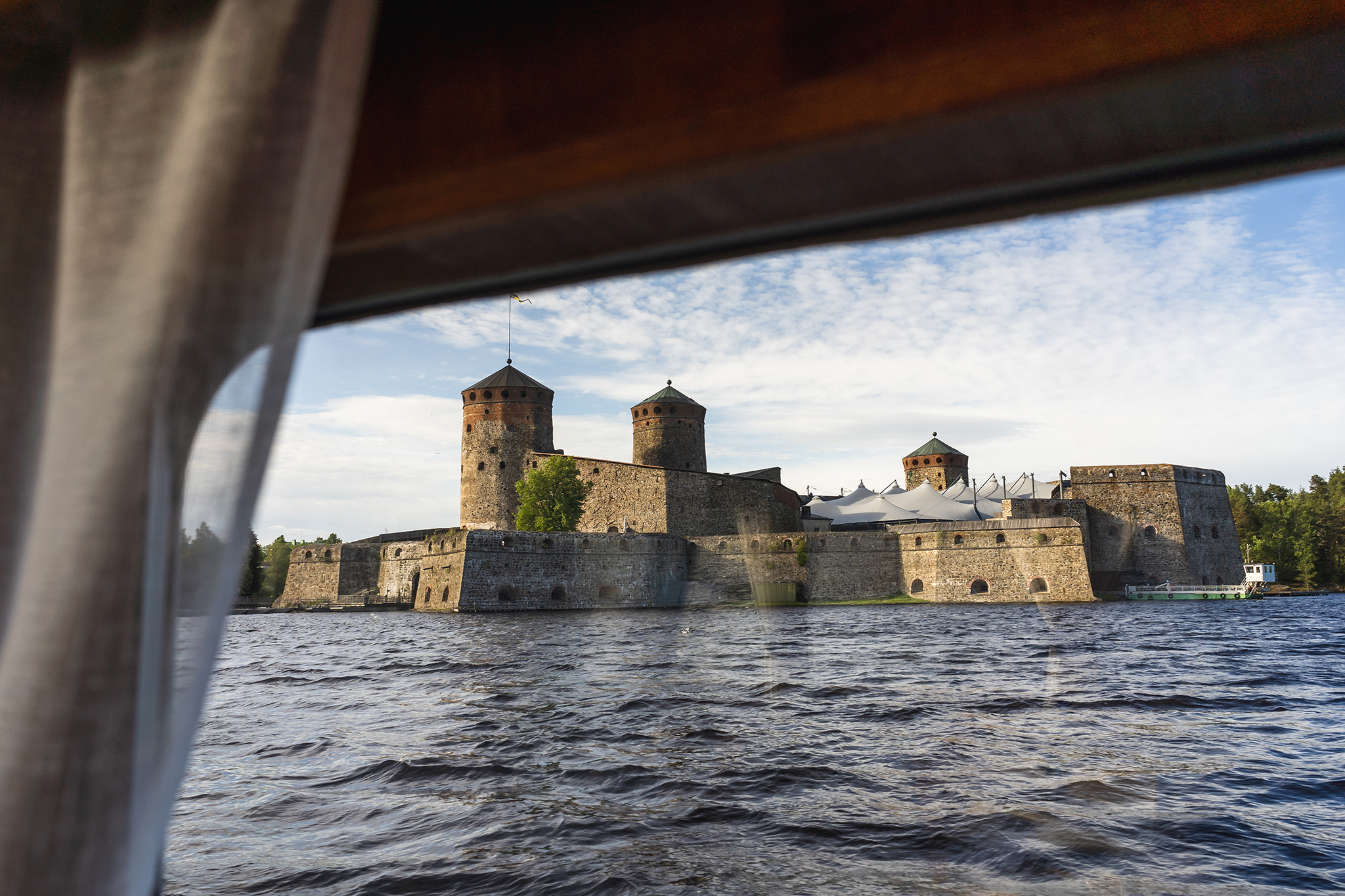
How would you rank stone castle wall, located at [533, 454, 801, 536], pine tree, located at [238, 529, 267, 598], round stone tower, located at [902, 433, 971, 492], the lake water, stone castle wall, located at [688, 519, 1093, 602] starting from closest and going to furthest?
pine tree, located at [238, 529, 267, 598], the lake water, stone castle wall, located at [688, 519, 1093, 602], stone castle wall, located at [533, 454, 801, 536], round stone tower, located at [902, 433, 971, 492]

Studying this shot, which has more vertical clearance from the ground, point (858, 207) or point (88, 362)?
point (858, 207)

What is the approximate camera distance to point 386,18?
4.08 ft

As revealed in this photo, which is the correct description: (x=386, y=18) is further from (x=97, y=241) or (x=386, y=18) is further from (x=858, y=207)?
(x=858, y=207)

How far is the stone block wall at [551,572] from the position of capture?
27078 mm

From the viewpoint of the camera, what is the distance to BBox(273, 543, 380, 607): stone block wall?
112ft

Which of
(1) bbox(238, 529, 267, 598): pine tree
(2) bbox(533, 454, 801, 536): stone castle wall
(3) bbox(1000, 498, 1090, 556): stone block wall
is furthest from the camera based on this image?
(2) bbox(533, 454, 801, 536): stone castle wall

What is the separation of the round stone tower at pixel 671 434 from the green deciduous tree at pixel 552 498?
539cm

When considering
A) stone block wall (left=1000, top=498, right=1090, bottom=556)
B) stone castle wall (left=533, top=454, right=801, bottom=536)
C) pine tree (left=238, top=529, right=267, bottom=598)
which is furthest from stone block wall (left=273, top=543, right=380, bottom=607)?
pine tree (left=238, top=529, right=267, bottom=598)

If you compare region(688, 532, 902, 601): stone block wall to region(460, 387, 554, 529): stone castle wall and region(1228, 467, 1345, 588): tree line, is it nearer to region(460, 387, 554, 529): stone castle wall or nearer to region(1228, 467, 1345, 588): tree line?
region(460, 387, 554, 529): stone castle wall

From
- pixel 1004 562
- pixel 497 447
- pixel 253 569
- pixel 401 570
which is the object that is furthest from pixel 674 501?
pixel 253 569

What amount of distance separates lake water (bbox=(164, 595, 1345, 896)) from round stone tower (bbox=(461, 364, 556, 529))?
25.4 m

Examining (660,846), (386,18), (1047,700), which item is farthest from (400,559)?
(386,18)

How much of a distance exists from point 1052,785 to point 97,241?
17.1 feet

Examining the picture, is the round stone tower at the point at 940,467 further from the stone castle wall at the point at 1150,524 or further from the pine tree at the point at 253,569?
the pine tree at the point at 253,569
